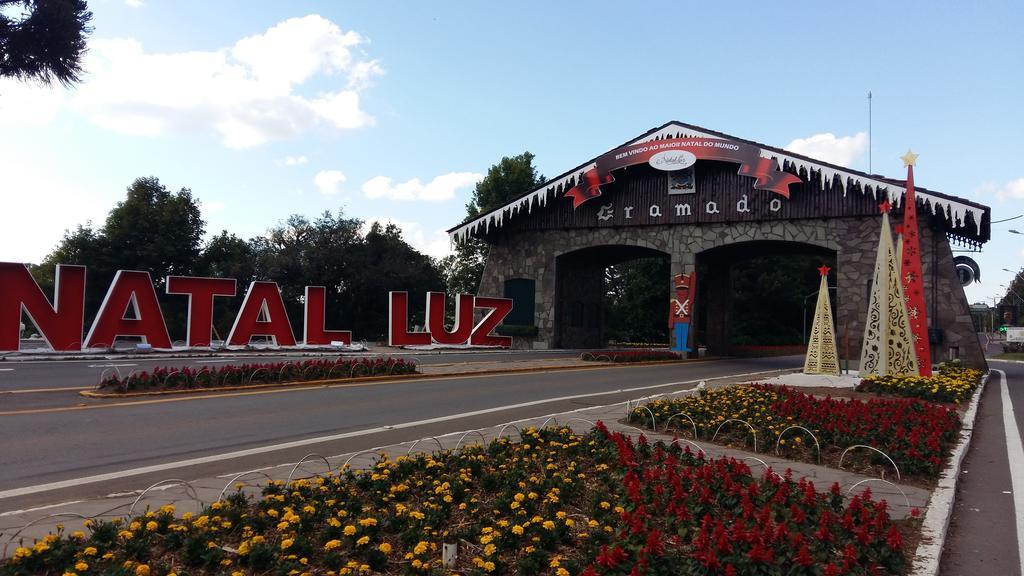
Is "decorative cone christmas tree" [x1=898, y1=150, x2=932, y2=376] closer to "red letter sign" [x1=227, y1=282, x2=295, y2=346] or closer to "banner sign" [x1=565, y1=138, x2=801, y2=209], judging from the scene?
"banner sign" [x1=565, y1=138, x2=801, y2=209]

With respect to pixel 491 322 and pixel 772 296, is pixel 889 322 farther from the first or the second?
pixel 772 296

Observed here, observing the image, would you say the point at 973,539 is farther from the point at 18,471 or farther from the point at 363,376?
the point at 363,376

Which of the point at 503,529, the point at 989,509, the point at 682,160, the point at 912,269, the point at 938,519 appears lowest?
the point at 989,509

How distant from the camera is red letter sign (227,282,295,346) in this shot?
2425 centimetres

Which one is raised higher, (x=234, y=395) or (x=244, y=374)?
(x=244, y=374)

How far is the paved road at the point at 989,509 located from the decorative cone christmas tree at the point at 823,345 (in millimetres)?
5526

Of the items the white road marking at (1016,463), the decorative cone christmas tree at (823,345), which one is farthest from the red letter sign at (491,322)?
the white road marking at (1016,463)

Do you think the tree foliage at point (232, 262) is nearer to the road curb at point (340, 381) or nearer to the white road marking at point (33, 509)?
the road curb at point (340, 381)

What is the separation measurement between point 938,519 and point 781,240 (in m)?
24.1

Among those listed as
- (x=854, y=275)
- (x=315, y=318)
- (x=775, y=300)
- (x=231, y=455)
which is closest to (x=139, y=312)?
(x=315, y=318)

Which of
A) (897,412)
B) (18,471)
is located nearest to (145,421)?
(18,471)

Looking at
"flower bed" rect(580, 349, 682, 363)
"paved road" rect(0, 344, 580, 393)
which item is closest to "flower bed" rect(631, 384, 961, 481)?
"paved road" rect(0, 344, 580, 393)

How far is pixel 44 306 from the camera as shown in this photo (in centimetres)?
2056

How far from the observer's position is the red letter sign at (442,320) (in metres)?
30.1
